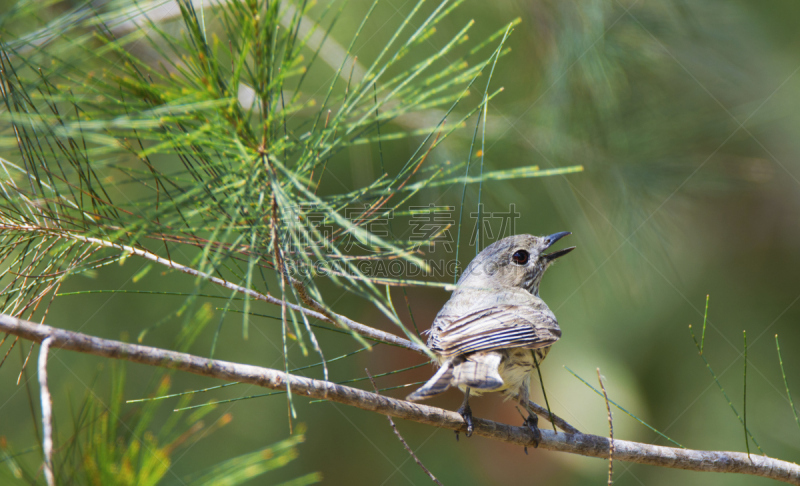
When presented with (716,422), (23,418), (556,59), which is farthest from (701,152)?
(23,418)

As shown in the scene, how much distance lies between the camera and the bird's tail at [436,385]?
5.64 ft

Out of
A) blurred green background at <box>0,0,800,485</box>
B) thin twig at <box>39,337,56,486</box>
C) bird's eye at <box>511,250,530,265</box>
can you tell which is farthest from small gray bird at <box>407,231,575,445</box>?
thin twig at <box>39,337,56,486</box>

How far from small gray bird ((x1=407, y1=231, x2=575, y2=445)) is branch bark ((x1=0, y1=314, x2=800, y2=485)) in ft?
0.30

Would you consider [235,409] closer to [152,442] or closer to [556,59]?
[152,442]

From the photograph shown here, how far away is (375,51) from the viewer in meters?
3.29

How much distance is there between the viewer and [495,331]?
2.37m

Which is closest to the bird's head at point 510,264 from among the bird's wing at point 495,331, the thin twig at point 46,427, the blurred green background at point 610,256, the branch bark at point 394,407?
the blurred green background at point 610,256

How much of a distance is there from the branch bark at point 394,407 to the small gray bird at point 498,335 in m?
0.09

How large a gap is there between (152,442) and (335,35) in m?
2.89

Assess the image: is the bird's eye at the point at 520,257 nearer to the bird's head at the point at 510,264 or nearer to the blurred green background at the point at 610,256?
the bird's head at the point at 510,264

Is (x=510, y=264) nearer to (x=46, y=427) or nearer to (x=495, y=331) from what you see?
(x=495, y=331)

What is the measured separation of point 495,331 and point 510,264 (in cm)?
80

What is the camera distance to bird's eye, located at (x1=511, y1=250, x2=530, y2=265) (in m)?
3.05

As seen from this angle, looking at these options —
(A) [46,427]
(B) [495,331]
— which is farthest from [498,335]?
(A) [46,427]
